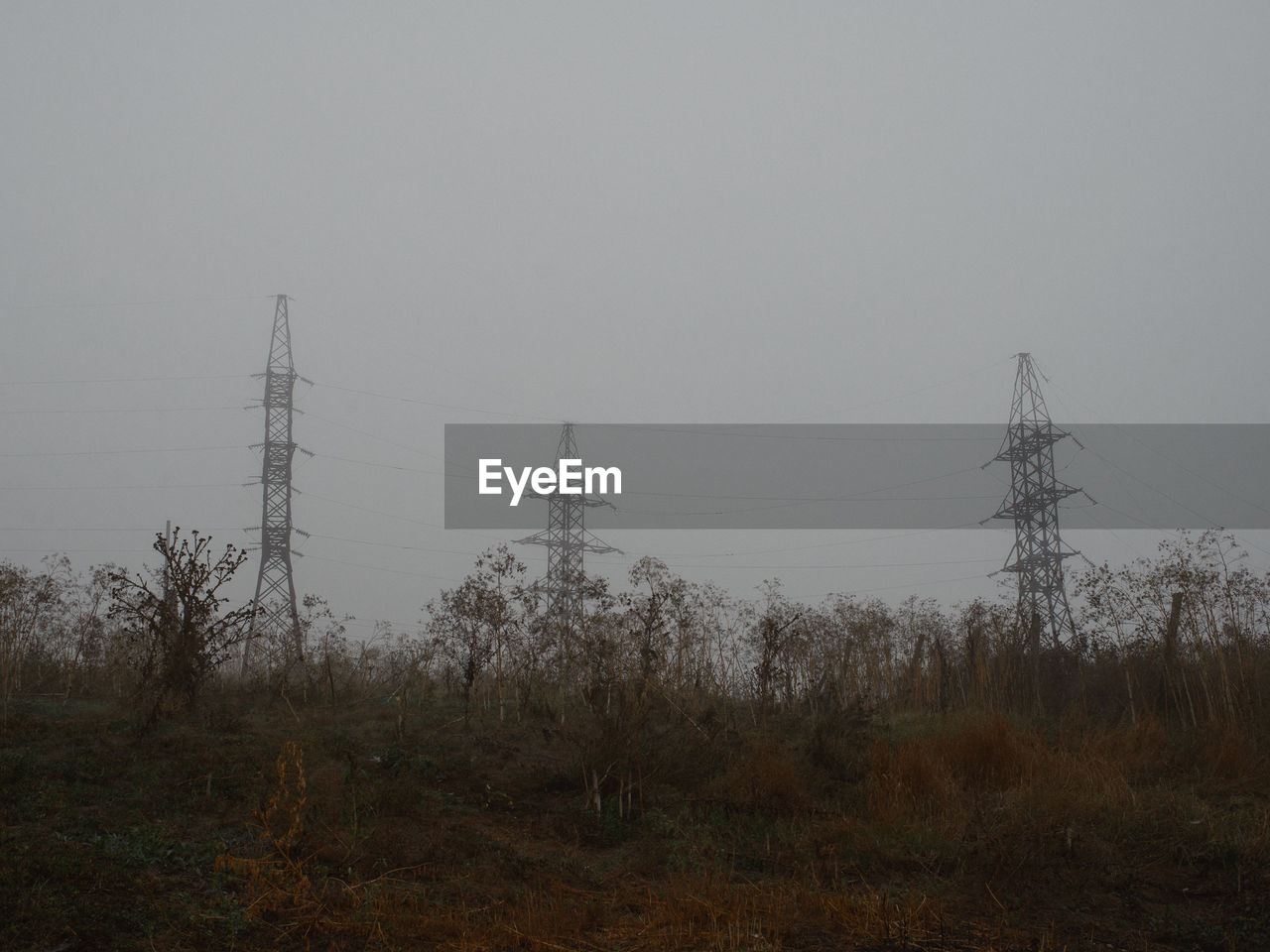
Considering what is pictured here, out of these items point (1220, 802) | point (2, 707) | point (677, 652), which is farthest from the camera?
point (677, 652)

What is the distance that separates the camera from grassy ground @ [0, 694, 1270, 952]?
6.39 m

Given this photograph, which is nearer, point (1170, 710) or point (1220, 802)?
point (1220, 802)

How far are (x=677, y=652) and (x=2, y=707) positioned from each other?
10363 mm

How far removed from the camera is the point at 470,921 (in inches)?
265

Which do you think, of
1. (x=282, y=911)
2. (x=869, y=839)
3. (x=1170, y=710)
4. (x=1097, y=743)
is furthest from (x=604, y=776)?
(x=1170, y=710)

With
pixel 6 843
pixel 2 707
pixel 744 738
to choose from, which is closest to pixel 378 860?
pixel 6 843

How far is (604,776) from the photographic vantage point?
34.3ft

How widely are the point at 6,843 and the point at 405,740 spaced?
19.9 feet

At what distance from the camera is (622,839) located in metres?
9.72

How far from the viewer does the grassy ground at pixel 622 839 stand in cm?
639

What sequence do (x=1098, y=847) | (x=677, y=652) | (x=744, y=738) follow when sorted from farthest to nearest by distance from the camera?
(x=677, y=652), (x=744, y=738), (x=1098, y=847)

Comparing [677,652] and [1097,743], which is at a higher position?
[677,652]

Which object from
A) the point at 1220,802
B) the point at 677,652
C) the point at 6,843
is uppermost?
the point at 677,652

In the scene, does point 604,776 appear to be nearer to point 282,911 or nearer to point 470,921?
point 470,921
